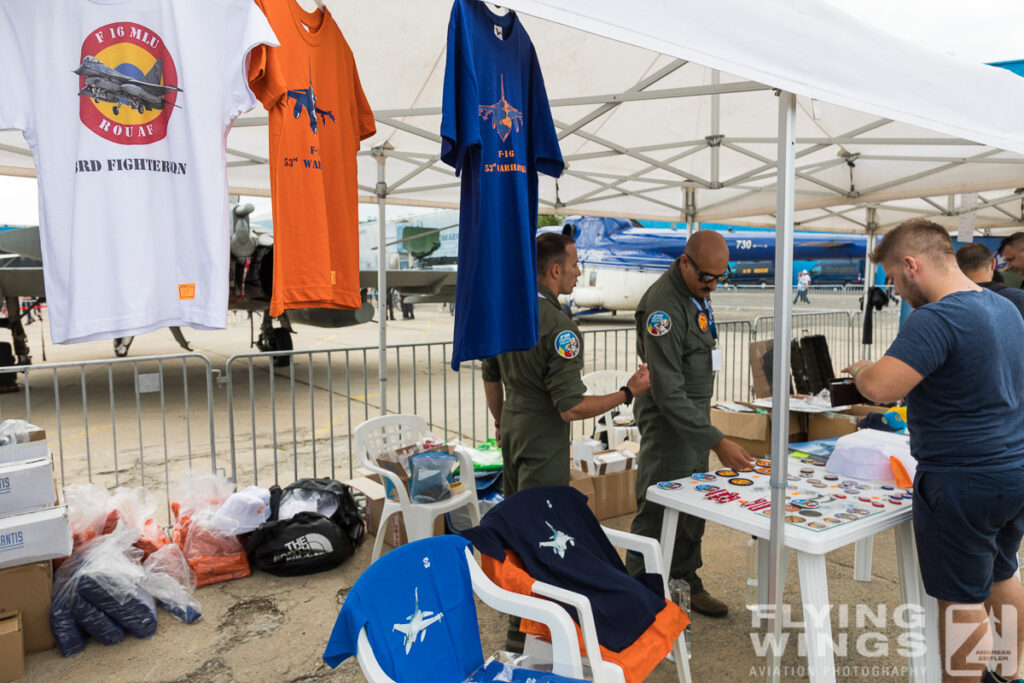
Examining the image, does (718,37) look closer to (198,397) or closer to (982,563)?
(982,563)

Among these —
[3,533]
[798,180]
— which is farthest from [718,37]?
[798,180]

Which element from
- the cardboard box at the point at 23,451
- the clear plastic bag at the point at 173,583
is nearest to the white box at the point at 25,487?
the cardboard box at the point at 23,451

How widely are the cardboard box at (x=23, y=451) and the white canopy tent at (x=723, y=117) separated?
6.55 ft

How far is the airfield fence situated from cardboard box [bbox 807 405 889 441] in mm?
1422

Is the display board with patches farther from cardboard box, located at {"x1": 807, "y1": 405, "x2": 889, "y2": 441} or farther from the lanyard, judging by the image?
cardboard box, located at {"x1": 807, "y1": 405, "x2": 889, "y2": 441}

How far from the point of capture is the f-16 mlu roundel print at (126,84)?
194cm

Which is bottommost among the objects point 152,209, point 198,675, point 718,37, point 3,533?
point 198,675

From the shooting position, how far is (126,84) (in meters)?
1.98

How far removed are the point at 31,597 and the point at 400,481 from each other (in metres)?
1.90

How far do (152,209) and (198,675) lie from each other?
7.33 ft

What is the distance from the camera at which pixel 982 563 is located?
7.39ft

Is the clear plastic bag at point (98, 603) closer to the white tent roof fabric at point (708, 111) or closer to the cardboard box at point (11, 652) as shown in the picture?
the cardboard box at point (11, 652)

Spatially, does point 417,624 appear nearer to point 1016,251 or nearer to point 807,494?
point 807,494

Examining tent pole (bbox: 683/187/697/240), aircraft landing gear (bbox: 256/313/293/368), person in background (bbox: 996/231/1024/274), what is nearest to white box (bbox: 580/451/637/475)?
person in background (bbox: 996/231/1024/274)
